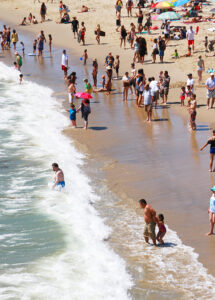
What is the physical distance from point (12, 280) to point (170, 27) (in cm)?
2615

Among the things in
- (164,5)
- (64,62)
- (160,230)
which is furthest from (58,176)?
(164,5)

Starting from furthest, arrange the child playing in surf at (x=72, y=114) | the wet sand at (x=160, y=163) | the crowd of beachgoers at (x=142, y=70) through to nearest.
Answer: the child playing in surf at (x=72, y=114) < the crowd of beachgoers at (x=142, y=70) < the wet sand at (x=160, y=163)

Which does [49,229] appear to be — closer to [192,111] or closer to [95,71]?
[192,111]

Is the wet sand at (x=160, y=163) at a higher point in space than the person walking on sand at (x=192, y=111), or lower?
lower

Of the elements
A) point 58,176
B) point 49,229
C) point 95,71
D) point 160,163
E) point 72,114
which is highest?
point 95,71

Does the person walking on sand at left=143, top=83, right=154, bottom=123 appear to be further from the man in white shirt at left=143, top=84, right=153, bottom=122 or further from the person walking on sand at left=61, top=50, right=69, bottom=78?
the person walking on sand at left=61, top=50, right=69, bottom=78

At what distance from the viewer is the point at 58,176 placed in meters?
14.8

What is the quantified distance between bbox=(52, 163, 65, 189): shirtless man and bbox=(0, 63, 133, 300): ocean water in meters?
0.38

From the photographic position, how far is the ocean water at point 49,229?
440 inches

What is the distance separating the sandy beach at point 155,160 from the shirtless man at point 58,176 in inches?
47.4

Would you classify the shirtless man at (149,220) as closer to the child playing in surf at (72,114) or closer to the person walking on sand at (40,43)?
the child playing in surf at (72,114)

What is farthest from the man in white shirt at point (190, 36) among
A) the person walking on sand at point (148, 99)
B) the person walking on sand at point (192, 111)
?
the person walking on sand at point (192, 111)

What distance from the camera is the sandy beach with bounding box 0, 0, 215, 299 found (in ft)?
41.2

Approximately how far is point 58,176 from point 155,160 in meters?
3.24
